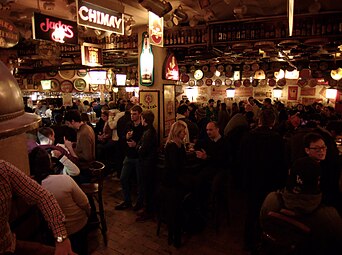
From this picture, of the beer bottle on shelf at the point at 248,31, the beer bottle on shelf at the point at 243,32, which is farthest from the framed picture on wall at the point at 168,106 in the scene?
the beer bottle on shelf at the point at 248,31

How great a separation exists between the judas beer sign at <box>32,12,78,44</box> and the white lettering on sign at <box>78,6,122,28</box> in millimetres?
1298

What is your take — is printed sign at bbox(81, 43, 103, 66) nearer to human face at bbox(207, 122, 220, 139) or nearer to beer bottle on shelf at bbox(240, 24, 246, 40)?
beer bottle on shelf at bbox(240, 24, 246, 40)

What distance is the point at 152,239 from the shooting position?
478 centimetres

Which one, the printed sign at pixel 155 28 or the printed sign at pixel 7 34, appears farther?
the printed sign at pixel 155 28

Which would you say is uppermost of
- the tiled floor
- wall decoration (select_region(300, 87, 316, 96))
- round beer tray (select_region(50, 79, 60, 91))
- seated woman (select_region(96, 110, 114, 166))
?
round beer tray (select_region(50, 79, 60, 91))

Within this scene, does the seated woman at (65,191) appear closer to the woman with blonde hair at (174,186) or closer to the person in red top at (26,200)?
the person in red top at (26,200)

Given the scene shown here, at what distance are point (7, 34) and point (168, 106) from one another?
3.77 meters

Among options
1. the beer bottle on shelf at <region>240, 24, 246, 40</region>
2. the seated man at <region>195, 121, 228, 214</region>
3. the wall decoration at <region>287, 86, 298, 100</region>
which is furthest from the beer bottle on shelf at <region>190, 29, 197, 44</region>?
the wall decoration at <region>287, 86, 298, 100</region>

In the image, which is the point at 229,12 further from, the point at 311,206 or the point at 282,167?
the point at 311,206

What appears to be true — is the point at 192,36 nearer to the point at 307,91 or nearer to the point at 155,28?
the point at 155,28

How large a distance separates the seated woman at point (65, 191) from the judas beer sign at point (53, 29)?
2.92m

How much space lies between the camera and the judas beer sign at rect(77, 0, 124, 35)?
4.24 m

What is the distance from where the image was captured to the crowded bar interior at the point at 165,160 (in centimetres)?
232

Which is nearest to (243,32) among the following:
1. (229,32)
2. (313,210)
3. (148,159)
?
(229,32)
